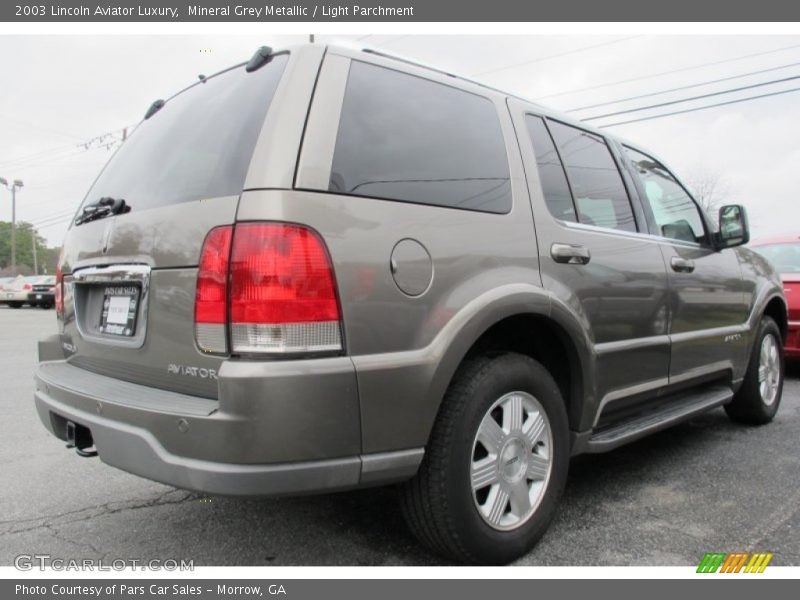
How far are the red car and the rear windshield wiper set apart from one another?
538 cm

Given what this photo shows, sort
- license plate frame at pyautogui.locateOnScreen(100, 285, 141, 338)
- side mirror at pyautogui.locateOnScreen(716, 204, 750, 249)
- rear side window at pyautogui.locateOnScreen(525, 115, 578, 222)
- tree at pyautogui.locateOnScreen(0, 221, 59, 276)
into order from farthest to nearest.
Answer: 1. tree at pyautogui.locateOnScreen(0, 221, 59, 276)
2. side mirror at pyautogui.locateOnScreen(716, 204, 750, 249)
3. rear side window at pyautogui.locateOnScreen(525, 115, 578, 222)
4. license plate frame at pyautogui.locateOnScreen(100, 285, 141, 338)

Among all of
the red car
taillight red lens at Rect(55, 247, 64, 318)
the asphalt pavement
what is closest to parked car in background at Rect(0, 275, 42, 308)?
the asphalt pavement

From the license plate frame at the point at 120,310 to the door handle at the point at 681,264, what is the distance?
2707 mm

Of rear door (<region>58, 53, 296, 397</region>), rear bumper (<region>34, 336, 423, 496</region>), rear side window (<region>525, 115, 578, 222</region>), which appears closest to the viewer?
rear bumper (<region>34, 336, 423, 496</region>)

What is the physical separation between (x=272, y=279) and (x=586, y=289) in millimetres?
1498

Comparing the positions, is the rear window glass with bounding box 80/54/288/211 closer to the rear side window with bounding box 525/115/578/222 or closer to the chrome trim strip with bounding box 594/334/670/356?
the rear side window with bounding box 525/115/578/222

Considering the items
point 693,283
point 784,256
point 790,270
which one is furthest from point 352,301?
point 784,256

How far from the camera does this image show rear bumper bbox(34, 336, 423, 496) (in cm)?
172

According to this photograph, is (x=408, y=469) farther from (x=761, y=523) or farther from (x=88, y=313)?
(x=761, y=523)

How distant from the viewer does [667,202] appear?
373 centimetres

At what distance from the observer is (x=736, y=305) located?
3.96 metres

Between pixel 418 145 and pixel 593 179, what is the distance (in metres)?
1.29

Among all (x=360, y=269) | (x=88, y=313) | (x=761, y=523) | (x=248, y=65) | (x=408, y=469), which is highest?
(x=248, y=65)

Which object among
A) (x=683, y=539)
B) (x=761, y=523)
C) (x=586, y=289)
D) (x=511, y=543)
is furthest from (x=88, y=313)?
(x=761, y=523)
